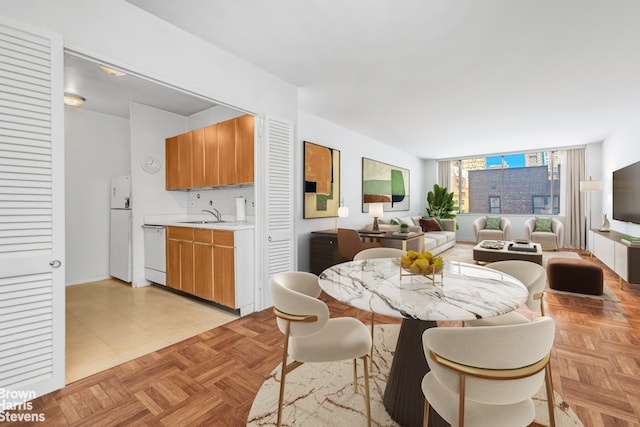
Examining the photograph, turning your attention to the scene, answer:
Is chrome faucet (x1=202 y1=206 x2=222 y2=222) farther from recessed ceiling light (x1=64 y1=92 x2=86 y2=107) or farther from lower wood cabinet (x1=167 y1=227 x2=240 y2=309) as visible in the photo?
recessed ceiling light (x1=64 y1=92 x2=86 y2=107)

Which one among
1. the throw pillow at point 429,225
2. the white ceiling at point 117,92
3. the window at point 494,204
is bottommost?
the throw pillow at point 429,225

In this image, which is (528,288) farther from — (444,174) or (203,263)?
(444,174)

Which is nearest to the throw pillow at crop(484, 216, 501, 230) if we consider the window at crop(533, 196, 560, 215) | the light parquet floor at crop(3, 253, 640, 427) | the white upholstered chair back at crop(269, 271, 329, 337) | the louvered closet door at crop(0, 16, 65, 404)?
the window at crop(533, 196, 560, 215)

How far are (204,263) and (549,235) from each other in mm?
7270

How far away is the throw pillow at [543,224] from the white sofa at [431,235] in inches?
71.1

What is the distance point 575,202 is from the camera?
23.1 ft

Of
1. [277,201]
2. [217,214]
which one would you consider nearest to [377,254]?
[277,201]

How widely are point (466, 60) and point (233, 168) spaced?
2.79 m

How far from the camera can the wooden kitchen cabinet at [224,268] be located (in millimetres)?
3018

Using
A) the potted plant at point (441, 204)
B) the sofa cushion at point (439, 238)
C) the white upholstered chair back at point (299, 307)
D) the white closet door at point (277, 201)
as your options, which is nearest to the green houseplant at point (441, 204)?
the potted plant at point (441, 204)

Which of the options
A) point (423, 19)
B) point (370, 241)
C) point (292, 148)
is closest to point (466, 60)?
point (423, 19)

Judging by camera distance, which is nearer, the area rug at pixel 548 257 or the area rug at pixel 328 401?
the area rug at pixel 328 401

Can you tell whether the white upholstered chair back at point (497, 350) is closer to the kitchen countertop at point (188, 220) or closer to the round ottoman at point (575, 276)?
the kitchen countertop at point (188, 220)

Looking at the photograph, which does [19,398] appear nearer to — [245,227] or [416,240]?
[245,227]
